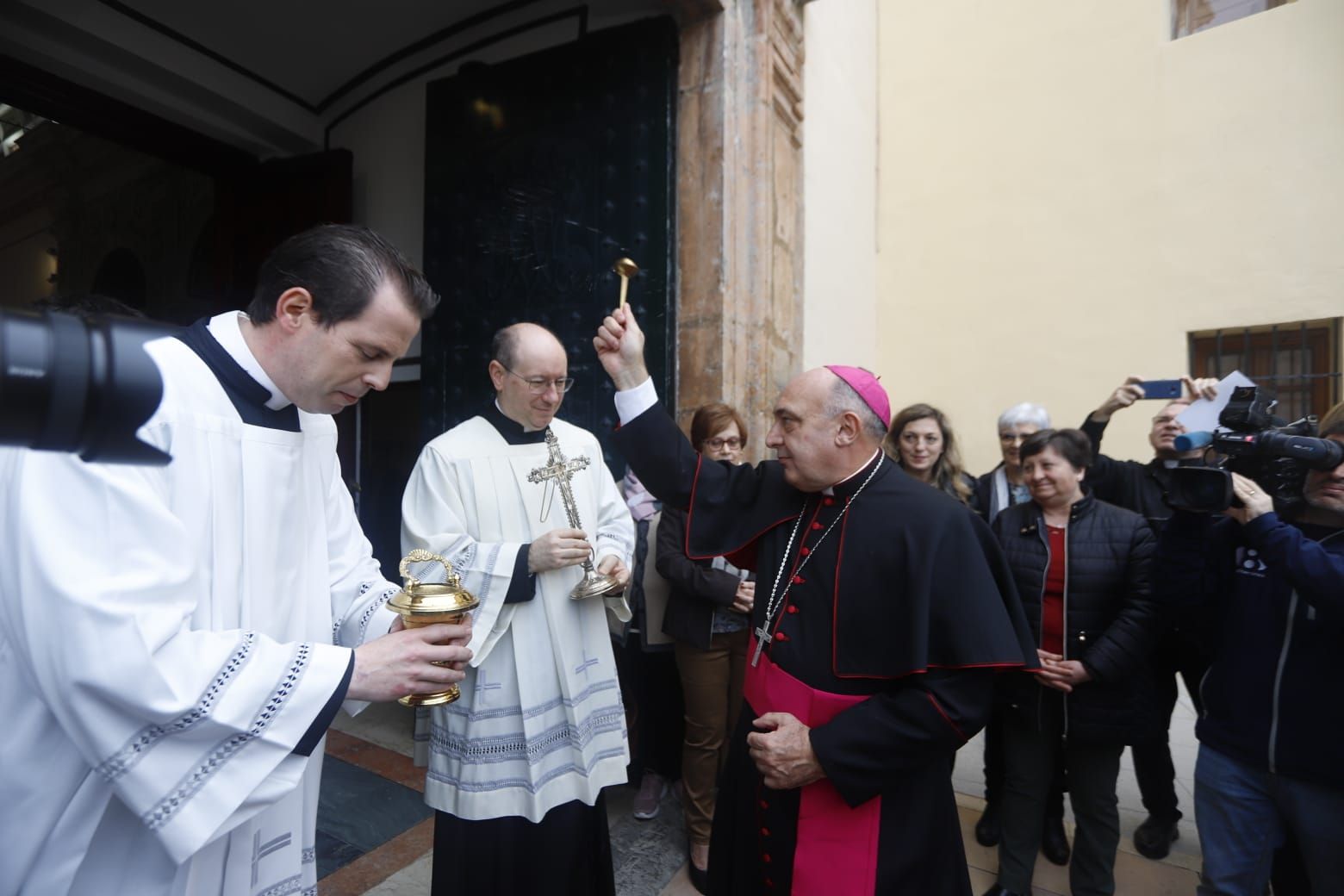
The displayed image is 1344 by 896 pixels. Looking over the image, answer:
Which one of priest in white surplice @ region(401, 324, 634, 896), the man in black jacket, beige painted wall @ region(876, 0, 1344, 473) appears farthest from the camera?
beige painted wall @ region(876, 0, 1344, 473)

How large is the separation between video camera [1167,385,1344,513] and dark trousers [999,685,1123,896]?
112 centimetres

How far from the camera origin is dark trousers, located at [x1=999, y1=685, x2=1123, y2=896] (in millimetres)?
2672

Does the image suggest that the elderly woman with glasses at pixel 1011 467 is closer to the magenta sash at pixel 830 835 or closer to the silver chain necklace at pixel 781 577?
the silver chain necklace at pixel 781 577

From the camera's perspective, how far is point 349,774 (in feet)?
11.8

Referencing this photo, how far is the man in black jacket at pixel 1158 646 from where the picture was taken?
9.09 feet

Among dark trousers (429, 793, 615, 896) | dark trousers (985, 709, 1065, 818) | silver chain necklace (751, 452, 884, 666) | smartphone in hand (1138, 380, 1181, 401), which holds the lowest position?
dark trousers (985, 709, 1065, 818)

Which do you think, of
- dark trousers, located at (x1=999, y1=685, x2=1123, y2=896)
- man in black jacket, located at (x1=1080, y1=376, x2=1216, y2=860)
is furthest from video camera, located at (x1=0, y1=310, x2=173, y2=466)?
dark trousers, located at (x1=999, y1=685, x2=1123, y2=896)

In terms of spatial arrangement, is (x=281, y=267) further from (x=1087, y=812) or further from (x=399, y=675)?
(x=1087, y=812)

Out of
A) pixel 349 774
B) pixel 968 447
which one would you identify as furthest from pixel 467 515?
pixel 968 447

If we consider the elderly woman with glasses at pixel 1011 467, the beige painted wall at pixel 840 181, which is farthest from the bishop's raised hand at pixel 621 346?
the beige painted wall at pixel 840 181

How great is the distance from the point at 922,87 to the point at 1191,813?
6919 mm

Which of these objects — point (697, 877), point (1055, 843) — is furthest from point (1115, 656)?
point (697, 877)

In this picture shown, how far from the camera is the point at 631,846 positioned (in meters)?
3.12

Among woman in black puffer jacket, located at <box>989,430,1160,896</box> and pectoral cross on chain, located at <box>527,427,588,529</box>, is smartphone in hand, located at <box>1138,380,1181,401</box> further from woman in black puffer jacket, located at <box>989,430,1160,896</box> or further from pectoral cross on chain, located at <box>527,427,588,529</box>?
pectoral cross on chain, located at <box>527,427,588,529</box>
